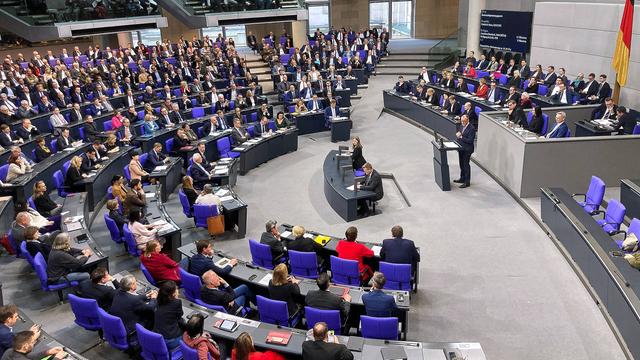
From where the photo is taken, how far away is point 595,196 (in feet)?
30.6

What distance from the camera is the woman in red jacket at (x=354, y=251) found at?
7859 millimetres

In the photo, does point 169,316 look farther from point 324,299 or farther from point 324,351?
point 324,351

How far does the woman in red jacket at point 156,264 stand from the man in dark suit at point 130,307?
919mm

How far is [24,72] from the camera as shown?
19750 mm

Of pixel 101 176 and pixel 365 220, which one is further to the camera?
pixel 101 176

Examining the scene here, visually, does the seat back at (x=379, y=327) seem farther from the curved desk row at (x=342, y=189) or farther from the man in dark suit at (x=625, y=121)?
the man in dark suit at (x=625, y=121)

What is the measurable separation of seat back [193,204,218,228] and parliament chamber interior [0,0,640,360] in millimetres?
34

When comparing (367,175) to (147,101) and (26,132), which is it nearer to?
(26,132)

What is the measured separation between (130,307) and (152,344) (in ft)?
2.76

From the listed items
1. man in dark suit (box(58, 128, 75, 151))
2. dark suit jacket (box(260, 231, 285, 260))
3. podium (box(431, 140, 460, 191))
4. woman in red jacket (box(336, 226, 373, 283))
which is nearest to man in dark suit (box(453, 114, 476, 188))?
podium (box(431, 140, 460, 191))

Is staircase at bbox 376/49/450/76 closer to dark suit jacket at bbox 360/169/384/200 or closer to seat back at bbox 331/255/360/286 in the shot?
dark suit jacket at bbox 360/169/384/200

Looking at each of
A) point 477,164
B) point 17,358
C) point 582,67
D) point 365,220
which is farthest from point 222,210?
point 582,67

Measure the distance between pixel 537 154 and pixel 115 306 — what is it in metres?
8.49

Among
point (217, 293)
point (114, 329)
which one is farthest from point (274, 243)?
point (114, 329)
